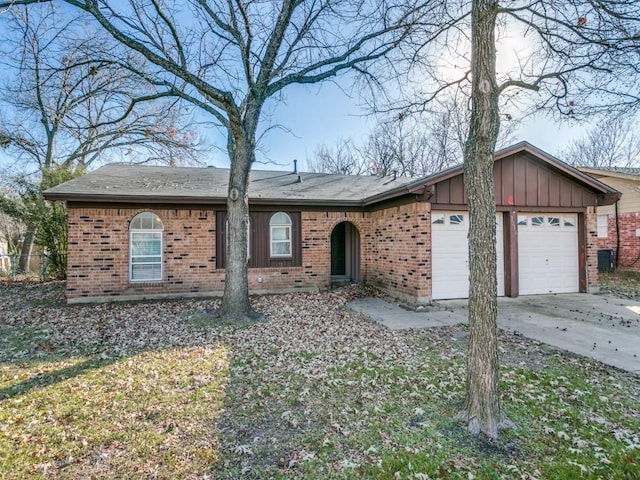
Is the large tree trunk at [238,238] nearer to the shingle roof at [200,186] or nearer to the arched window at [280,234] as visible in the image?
the shingle roof at [200,186]

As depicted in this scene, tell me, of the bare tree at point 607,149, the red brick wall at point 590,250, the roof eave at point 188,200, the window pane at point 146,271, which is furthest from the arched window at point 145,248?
the bare tree at point 607,149

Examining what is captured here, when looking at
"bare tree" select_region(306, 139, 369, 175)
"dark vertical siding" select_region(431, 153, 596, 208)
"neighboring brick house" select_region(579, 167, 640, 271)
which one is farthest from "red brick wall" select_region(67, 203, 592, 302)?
"bare tree" select_region(306, 139, 369, 175)

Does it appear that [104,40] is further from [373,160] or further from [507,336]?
[373,160]

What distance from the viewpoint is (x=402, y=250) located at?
9898 mm

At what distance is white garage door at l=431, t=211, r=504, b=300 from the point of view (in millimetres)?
9570

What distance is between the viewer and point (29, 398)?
12.8ft

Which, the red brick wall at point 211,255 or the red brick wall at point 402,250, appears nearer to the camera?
the red brick wall at point 402,250

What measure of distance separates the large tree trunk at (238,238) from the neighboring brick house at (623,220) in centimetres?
1580

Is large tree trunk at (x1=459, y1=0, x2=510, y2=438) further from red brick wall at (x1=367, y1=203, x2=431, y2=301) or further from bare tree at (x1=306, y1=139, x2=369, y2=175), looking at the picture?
bare tree at (x1=306, y1=139, x2=369, y2=175)

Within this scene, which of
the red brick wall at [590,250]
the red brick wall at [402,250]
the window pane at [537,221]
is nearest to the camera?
the red brick wall at [402,250]

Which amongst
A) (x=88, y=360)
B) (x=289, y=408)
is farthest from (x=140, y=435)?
(x=88, y=360)

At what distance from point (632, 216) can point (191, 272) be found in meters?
18.2

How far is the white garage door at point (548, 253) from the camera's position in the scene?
10.4 m

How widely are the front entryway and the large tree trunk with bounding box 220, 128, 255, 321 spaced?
222 inches
